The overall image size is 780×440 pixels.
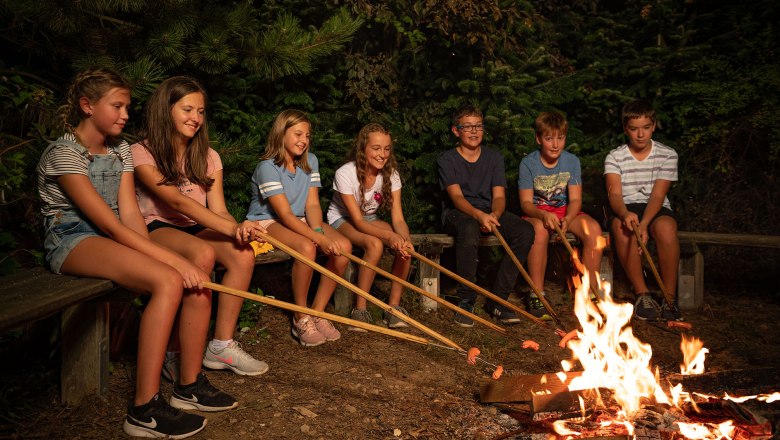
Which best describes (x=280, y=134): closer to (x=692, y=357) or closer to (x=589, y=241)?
(x=589, y=241)

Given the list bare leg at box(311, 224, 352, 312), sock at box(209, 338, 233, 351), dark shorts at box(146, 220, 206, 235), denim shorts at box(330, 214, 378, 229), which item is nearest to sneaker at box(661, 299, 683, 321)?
denim shorts at box(330, 214, 378, 229)

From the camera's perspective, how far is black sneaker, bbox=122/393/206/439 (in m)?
3.22

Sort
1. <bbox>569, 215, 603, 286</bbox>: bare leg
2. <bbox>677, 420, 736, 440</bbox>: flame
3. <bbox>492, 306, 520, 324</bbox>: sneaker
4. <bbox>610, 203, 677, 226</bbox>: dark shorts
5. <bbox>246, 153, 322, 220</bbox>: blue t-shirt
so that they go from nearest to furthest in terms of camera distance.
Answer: <bbox>677, 420, 736, 440</bbox>: flame → <bbox>246, 153, 322, 220</bbox>: blue t-shirt → <bbox>492, 306, 520, 324</bbox>: sneaker → <bbox>569, 215, 603, 286</bbox>: bare leg → <bbox>610, 203, 677, 226</bbox>: dark shorts

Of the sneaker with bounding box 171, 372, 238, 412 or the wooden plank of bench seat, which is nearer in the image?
the wooden plank of bench seat

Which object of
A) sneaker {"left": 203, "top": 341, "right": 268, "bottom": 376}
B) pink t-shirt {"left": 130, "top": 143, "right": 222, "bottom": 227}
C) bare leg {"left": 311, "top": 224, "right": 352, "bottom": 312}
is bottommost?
sneaker {"left": 203, "top": 341, "right": 268, "bottom": 376}

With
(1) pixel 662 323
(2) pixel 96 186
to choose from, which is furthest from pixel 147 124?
(1) pixel 662 323

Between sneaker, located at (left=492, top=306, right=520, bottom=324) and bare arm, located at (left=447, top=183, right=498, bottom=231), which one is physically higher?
bare arm, located at (left=447, top=183, right=498, bottom=231)

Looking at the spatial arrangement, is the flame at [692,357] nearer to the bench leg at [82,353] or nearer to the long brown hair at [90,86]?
the bench leg at [82,353]

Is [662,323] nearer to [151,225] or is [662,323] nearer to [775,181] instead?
[775,181]

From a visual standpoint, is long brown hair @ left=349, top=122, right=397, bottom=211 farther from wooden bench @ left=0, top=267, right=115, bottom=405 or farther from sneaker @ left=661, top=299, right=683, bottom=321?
sneaker @ left=661, top=299, right=683, bottom=321

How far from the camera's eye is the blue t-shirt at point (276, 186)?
4844 millimetres

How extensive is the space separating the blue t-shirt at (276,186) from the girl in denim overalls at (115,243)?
124 centimetres

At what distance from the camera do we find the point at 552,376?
3.54 m

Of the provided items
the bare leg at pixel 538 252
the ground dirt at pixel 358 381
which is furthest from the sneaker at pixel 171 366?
the bare leg at pixel 538 252
